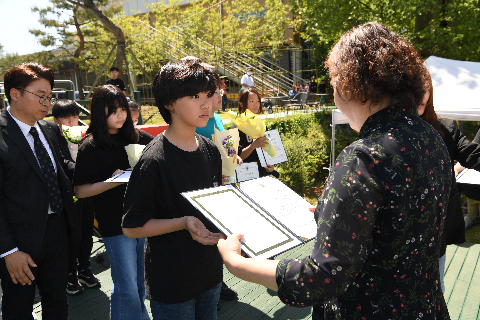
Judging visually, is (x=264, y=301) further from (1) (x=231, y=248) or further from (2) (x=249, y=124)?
(1) (x=231, y=248)

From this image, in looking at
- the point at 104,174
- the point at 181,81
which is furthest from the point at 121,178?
the point at 181,81

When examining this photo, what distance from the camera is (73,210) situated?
8.15ft

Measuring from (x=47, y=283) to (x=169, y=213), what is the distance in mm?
1247

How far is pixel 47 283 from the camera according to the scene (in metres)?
2.31

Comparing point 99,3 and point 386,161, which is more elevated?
point 99,3

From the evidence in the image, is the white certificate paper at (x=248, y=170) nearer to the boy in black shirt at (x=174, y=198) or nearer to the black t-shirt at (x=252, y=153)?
the black t-shirt at (x=252, y=153)

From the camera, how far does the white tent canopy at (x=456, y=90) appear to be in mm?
6484

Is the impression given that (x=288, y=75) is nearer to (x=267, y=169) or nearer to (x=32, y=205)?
(x=267, y=169)

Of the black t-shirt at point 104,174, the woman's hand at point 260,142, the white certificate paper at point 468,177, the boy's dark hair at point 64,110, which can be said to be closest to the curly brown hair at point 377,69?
the black t-shirt at point 104,174

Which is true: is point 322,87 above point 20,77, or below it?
below

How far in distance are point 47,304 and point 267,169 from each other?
8.99ft

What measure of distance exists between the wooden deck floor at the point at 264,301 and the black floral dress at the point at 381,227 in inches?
87.3

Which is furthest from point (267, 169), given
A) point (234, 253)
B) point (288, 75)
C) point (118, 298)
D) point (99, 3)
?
point (288, 75)

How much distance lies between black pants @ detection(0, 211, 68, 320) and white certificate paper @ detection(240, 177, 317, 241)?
1.47m
